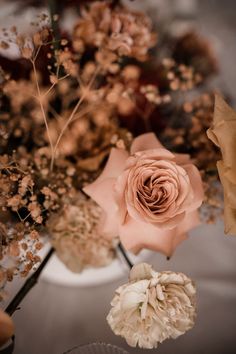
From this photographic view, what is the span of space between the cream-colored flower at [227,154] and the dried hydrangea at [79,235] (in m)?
0.16

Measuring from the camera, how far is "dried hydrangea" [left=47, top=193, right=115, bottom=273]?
1.49 feet

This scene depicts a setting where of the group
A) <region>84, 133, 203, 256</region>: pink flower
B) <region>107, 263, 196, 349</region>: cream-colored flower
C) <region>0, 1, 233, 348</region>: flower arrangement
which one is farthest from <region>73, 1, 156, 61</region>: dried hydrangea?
<region>107, 263, 196, 349</region>: cream-colored flower

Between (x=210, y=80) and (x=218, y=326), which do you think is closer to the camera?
(x=218, y=326)

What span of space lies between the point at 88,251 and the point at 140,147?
15cm

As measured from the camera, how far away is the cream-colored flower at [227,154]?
35 cm

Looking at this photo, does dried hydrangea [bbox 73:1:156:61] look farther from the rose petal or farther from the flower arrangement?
the rose petal

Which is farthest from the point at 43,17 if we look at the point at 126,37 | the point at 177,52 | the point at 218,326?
the point at 218,326

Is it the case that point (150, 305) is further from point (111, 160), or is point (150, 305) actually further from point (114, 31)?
point (114, 31)

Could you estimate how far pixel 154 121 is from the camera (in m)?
0.60

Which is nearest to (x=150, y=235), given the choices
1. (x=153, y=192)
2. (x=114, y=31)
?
(x=153, y=192)

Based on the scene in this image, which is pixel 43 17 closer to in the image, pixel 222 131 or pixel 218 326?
pixel 222 131

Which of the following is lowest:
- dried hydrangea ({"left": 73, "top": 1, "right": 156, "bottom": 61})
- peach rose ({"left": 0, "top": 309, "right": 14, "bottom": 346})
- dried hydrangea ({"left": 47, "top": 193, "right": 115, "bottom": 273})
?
dried hydrangea ({"left": 47, "top": 193, "right": 115, "bottom": 273})

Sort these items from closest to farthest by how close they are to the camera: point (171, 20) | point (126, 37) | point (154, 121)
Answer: point (126, 37) < point (154, 121) < point (171, 20)

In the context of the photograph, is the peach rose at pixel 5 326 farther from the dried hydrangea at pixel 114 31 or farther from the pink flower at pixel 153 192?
the dried hydrangea at pixel 114 31
